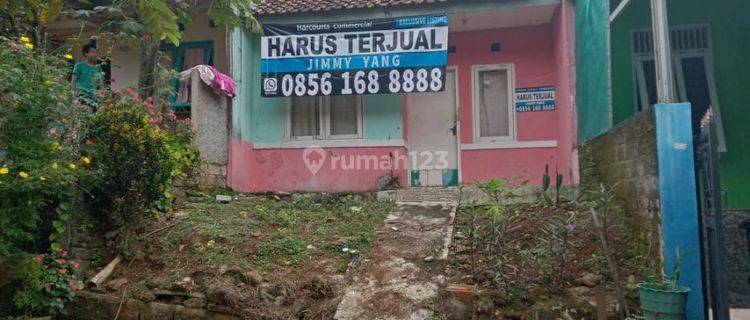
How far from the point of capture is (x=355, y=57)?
322 inches

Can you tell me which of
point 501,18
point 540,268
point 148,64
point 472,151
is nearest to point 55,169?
point 148,64

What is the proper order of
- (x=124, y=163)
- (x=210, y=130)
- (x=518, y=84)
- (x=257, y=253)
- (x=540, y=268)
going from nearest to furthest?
(x=540, y=268) → (x=124, y=163) → (x=257, y=253) → (x=210, y=130) → (x=518, y=84)

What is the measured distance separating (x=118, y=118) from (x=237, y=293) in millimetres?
2315

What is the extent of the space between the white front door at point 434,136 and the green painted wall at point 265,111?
1.97ft

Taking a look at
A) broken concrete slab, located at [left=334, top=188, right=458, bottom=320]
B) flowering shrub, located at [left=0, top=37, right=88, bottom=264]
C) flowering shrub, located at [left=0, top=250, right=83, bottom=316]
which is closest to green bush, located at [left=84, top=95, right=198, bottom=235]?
flowering shrub, located at [left=0, top=37, right=88, bottom=264]

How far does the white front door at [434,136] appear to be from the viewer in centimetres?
873

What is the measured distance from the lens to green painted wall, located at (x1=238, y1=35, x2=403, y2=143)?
27.5ft

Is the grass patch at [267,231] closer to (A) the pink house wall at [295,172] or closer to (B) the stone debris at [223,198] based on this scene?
(B) the stone debris at [223,198]

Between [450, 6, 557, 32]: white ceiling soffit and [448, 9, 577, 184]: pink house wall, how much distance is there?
14cm

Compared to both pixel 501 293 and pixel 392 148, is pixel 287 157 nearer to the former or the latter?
pixel 392 148

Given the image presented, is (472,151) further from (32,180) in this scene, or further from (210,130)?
(32,180)

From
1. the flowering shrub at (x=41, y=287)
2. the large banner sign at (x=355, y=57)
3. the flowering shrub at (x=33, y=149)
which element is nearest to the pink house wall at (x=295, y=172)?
the large banner sign at (x=355, y=57)

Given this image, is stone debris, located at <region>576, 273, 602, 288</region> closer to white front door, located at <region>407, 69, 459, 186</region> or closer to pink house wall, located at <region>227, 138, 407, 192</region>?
pink house wall, located at <region>227, 138, 407, 192</region>

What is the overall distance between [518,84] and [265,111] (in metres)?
4.44
